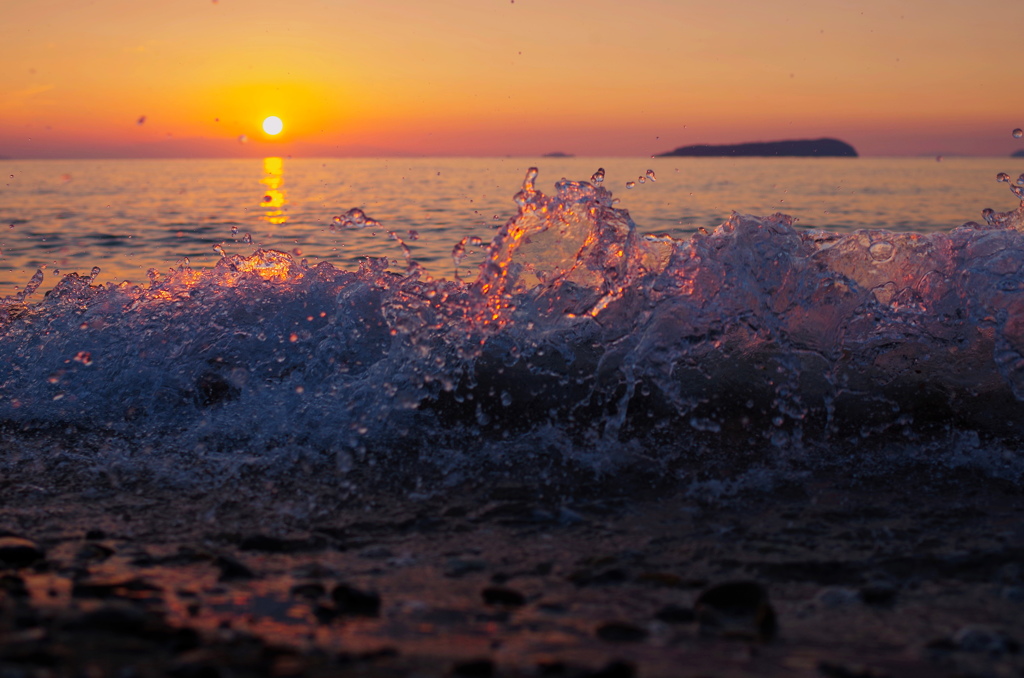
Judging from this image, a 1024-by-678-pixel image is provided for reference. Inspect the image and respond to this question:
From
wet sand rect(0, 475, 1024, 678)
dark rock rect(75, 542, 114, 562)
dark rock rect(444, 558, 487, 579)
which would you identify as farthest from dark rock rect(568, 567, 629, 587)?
dark rock rect(75, 542, 114, 562)

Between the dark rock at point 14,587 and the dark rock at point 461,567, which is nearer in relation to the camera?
the dark rock at point 14,587

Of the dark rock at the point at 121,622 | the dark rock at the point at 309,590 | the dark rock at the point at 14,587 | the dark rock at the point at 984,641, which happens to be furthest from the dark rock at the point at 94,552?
the dark rock at the point at 984,641

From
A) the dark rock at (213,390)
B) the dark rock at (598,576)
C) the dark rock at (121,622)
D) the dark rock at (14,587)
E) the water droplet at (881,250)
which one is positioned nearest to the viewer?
the dark rock at (121,622)

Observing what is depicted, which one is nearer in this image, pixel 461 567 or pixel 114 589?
pixel 114 589

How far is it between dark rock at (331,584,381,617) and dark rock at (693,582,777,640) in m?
1.00

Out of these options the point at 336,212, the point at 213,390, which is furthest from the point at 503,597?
the point at 336,212

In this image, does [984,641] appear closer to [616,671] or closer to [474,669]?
[616,671]

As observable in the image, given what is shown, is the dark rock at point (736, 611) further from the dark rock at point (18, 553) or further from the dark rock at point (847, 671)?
the dark rock at point (18, 553)

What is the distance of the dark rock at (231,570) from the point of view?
2789 mm

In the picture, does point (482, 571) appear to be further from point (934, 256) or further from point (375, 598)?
point (934, 256)

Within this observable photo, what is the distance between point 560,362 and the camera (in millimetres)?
5574

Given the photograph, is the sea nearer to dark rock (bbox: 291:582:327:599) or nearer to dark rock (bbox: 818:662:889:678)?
dark rock (bbox: 291:582:327:599)

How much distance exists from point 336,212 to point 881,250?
41.2 ft

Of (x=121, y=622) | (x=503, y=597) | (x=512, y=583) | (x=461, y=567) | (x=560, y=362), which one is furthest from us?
(x=560, y=362)
